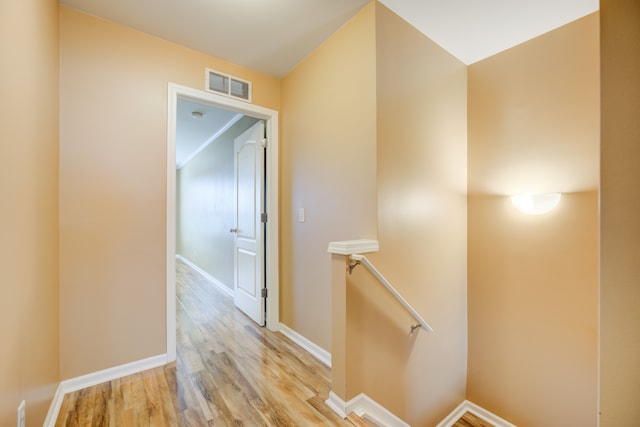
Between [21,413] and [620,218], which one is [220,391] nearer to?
[21,413]

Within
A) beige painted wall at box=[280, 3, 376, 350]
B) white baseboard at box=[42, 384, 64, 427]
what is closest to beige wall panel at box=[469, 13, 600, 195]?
beige painted wall at box=[280, 3, 376, 350]

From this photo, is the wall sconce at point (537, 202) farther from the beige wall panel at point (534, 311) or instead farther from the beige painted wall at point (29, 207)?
the beige painted wall at point (29, 207)

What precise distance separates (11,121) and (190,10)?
1.34 meters

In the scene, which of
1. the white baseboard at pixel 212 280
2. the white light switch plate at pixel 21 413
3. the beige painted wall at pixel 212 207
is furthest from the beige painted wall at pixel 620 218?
the white baseboard at pixel 212 280

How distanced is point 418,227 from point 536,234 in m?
1.00

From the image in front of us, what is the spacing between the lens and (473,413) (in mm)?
2516

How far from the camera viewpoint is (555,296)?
205 centimetres

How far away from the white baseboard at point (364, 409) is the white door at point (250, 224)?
1.34 m

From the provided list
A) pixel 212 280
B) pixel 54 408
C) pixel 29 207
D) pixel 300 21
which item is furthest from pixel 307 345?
pixel 212 280

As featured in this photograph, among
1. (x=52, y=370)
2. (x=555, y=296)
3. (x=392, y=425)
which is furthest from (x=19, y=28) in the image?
(x=555, y=296)

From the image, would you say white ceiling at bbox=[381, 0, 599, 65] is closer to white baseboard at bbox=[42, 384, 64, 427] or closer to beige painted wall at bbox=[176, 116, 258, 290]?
beige painted wall at bbox=[176, 116, 258, 290]

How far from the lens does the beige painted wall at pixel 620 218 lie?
595 millimetres

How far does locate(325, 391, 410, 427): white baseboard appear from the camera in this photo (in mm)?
1559

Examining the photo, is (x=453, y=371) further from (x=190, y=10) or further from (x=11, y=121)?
(x=190, y=10)
